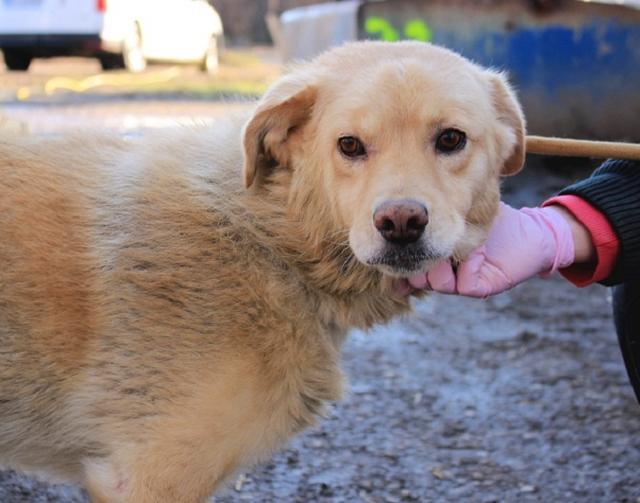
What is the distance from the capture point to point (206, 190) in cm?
294

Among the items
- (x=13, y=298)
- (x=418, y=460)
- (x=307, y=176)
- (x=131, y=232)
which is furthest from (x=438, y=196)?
(x=418, y=460)

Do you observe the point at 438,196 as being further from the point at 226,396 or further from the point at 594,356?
the point at 594,356

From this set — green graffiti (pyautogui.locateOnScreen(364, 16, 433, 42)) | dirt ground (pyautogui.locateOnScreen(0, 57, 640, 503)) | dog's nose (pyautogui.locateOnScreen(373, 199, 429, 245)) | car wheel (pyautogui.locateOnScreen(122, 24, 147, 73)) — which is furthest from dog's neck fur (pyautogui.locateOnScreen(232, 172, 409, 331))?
car wheel (pyautogui.locateOnScreen(122, 24, 147, 73))

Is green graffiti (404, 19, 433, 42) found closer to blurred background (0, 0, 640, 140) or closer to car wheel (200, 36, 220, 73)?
blurred background (0, 0, 640, 140)

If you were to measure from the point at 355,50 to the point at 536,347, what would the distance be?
267cm

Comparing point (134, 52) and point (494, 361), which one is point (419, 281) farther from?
point (134, 52)

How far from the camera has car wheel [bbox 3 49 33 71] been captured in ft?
57.6

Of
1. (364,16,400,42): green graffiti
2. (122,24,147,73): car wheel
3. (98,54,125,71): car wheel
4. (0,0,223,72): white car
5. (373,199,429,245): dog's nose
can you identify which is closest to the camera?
(373,199,429,245): dog's nose

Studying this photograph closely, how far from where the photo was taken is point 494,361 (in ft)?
16.4

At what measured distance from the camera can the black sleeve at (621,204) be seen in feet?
10.2

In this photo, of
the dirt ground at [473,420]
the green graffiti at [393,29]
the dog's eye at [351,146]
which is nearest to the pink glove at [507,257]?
the dog's eye at [351,146]

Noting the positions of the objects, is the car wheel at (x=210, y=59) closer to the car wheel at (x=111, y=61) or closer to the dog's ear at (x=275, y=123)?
the car wheel at (x=111, y=61)

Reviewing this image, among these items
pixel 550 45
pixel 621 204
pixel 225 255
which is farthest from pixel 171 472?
pixel 550 45

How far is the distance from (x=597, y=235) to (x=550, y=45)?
587 centimetres
